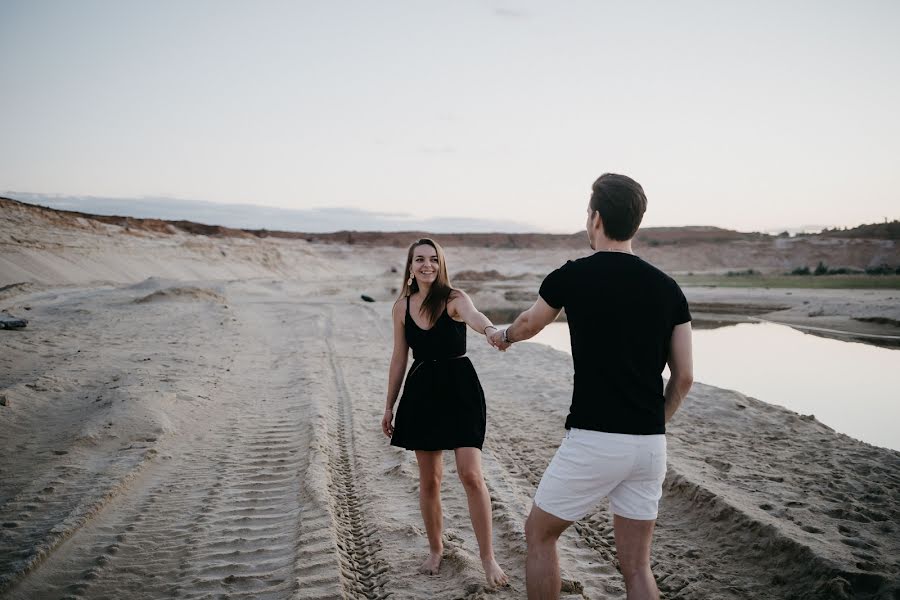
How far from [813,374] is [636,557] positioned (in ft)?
37.0

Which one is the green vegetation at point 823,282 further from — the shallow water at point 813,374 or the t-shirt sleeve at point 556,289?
the t-shirt sleeve at point 556,289

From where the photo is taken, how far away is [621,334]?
93.7 inches

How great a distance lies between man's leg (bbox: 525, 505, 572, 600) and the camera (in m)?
2.47

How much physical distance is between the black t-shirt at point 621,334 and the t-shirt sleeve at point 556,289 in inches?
0.7

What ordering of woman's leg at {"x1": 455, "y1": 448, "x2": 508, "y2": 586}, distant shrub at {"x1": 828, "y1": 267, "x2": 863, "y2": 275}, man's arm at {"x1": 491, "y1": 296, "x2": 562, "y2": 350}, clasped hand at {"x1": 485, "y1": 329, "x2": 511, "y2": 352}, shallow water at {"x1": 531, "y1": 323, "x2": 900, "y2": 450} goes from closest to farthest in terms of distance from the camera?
man's arm at {"x1": 491, "y1": 296, "x2": 562, "y2": 350}
clasped hand at {"x1": 485, "y1": 329, "x2": 511, "y2": 352}
woman's leg at {"x1": 455, "y1": 448, "x2": 508, "y2": 586}
shallow water at {"x1": 531, "y1": 323, "x2": 900, "y2": 450}
distant shrub at {"x1": 828, "y1": 267, "x2": 863, "y2": 275}

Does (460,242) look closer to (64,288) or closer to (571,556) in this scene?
(64,288)

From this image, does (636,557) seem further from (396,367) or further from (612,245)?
(396,367)

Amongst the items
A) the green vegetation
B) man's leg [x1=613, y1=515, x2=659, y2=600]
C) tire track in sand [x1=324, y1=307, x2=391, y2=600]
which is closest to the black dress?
tire track in sand [x1=324, y1=307, x2=391, y2=600]

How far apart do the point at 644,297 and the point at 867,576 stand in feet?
8.89

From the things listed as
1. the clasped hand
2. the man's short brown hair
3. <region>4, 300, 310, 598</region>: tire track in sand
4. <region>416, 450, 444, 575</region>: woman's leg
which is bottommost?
<region>4, 300, 310, 598</region>: tire track in sand

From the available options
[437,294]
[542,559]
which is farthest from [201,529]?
[542,559]

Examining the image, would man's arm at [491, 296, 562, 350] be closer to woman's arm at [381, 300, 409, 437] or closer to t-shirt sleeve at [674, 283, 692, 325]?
t-shirt sleeve at [674, 283, 692, 325]

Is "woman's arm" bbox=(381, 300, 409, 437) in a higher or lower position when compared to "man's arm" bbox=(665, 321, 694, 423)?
lower

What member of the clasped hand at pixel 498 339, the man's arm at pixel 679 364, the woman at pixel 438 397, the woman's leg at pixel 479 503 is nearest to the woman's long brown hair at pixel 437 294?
the woman at pixel 438 397
